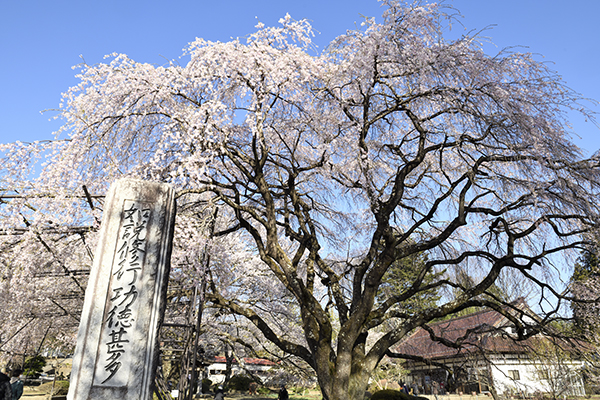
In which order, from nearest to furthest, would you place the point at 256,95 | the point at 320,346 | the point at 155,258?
the point at 155,258 < the point at 320,346 < the point at 256,95

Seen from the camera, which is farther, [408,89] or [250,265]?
[250,265]

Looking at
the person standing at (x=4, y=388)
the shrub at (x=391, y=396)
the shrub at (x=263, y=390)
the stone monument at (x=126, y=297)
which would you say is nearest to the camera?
the stone monument at (x=126, y=297)

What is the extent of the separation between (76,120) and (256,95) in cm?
380

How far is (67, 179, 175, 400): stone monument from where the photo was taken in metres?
4.15

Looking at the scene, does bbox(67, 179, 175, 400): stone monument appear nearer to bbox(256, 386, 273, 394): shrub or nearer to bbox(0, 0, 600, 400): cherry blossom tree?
bbox(0, 0, 600, 400): cherry blossom tree

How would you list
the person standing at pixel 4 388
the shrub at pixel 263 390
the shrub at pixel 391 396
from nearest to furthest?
the person standing at pixel 4 388 < the shrub at pixel 391 396 < the shrub at pixel 263 390

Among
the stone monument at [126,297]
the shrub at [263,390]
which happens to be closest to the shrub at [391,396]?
the stone monument at [126,297]

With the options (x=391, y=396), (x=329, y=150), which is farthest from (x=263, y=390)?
(x=329, y=150)

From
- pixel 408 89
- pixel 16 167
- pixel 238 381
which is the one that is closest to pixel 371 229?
pixel 408 89

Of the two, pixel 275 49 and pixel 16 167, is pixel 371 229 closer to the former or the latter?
pixel 275 49

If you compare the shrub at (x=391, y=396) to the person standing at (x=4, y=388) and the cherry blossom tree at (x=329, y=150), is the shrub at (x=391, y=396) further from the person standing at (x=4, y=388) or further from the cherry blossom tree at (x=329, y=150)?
the person standing at (x=4, y=388)

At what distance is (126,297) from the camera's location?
176 inches

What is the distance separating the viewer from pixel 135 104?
8.74 metres

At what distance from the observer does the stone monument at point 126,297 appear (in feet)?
13.6
